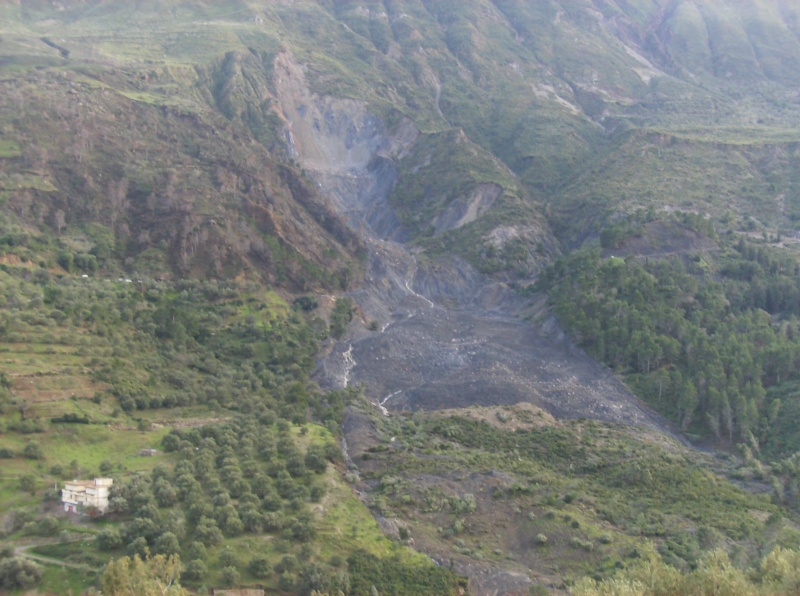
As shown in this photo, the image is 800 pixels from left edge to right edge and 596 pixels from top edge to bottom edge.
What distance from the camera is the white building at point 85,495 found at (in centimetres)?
4372

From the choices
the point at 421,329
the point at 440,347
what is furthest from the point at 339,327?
the point at 440,347

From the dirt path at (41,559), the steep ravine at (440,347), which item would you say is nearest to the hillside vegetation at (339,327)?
the dirt path at (41,559)

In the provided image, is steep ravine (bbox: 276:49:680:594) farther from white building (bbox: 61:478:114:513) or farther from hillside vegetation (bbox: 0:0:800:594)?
white building (bbox: 61:478:114:513)

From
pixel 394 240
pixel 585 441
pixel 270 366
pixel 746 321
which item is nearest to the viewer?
pixel 585 441

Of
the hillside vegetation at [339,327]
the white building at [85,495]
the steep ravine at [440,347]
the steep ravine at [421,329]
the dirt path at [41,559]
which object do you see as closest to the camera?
the dirt path at [41,559]

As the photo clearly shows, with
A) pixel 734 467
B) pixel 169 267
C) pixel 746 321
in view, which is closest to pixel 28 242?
pixel 169 267

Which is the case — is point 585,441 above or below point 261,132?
below

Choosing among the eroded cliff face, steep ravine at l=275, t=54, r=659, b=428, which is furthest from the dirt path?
the eroded cliff face

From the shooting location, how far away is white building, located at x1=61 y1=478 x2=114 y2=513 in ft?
143

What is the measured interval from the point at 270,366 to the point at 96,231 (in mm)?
32714

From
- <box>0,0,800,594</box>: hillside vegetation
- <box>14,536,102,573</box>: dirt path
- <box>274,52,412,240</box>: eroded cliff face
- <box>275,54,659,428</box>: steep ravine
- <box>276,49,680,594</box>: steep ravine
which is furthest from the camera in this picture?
<box>274,52,412,240</box>: eroded cliff face

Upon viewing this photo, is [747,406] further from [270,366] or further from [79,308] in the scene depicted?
[79,308]

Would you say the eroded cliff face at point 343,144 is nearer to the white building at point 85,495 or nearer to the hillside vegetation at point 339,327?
the hillside vegetation at point 339,327

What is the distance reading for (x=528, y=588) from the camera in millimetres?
44750
